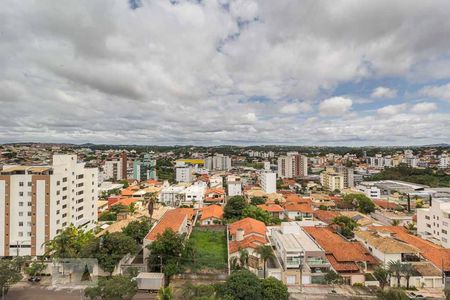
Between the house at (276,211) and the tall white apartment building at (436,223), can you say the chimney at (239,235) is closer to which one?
the house at (276,211)

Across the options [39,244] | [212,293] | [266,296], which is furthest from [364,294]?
[39,244]

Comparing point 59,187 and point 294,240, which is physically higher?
point 59,187

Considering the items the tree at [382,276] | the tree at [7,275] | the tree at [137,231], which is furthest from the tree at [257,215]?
the tree at [7,275]

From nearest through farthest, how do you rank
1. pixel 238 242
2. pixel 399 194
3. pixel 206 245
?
1. pixel 238 242
2. pixel 206 245
3. pixel 399 194

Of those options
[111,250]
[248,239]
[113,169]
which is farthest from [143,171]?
[111,250]

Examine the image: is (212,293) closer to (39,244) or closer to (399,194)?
(39,244)

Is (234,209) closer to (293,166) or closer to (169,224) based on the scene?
(169,224)
